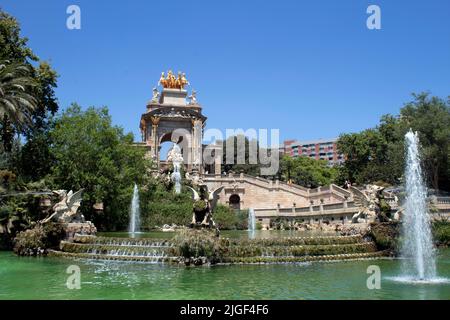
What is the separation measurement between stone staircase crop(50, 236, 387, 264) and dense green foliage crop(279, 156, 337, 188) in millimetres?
56388

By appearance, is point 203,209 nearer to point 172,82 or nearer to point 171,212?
point 171,212

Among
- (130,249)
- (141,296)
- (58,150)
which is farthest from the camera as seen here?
(58,150)

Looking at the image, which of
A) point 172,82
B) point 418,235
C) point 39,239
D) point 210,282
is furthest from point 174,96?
point 210,282

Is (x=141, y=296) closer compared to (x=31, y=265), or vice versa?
(x=141, y=296)

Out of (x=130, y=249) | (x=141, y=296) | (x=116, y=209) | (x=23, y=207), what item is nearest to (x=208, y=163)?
(x=116, y=209)

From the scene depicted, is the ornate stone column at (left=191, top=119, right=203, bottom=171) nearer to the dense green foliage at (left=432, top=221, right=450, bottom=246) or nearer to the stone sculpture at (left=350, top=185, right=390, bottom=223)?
the dense green foliage at (left=432, top=221, right=450, bottom=246)

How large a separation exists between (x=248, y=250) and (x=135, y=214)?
64.3 feet

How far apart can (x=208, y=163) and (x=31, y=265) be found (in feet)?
172

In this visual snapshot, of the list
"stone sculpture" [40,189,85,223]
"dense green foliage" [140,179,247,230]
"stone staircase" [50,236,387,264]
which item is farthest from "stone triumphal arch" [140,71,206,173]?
"stone staircase" [50,236,387,264]

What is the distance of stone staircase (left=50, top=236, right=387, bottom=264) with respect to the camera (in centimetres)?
1747

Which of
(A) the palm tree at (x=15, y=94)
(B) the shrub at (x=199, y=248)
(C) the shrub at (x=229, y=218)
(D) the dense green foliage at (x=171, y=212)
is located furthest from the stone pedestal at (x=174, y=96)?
(B) the shrub at (x=199, y=248)

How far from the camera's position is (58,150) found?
30.1 meters

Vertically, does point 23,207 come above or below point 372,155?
below
